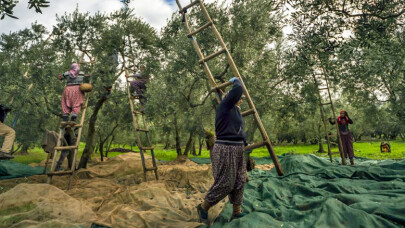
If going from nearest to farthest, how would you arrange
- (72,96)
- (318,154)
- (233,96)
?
(233,96)
(72,96)
(318,154)

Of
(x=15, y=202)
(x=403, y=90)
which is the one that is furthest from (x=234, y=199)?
(x=403, y=90)

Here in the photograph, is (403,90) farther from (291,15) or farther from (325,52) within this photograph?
(291,15)

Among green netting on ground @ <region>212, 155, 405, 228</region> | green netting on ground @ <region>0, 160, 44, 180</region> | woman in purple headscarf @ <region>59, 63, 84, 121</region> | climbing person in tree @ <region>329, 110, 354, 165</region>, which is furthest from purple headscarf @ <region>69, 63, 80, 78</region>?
climbing person in tree @ <region>329, 110, 354, 165</region>

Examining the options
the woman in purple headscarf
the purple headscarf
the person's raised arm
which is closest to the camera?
the person's raised arm

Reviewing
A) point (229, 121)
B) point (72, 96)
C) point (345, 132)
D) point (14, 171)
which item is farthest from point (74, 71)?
point (345, 132)

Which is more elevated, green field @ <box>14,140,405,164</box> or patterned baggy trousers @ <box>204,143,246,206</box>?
patterned baggy trousers @ <box>204,143,246,206</box>

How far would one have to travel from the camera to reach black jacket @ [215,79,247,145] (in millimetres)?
4168

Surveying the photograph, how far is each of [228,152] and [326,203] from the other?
207 centimetres

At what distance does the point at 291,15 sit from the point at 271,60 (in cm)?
753

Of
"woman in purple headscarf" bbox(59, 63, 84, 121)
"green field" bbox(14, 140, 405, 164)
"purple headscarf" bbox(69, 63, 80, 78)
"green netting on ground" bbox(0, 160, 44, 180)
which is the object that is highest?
"purple headscarf" bbox(69, 63, 80, 78)

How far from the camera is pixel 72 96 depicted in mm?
7059

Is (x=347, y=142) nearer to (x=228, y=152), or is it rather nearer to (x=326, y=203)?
(x=326, y=203)

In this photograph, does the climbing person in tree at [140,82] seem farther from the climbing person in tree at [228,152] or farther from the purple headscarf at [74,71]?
the climbing person in tree at [228,152]

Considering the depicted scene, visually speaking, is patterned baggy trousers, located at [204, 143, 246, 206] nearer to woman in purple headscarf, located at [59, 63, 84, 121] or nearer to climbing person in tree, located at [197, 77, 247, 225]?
climbing person in tree, located at [197, 77, 247, 225]
